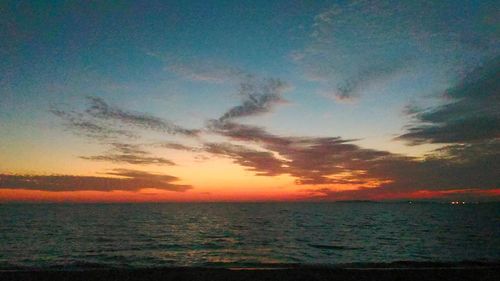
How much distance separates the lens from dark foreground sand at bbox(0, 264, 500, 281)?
15.8 meters

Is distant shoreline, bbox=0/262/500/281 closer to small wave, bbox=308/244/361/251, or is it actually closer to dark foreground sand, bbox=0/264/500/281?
dark foreground sand, bbox=0/264/500/281

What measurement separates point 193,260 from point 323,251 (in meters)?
Result: 13.4

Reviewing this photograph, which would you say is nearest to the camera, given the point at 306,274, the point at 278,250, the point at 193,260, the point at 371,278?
the point at 371,278

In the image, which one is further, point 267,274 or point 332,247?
point 332,247

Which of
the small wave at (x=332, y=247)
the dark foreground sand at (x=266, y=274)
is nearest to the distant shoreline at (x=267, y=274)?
the dark foreground sand at (x=266, y=274)

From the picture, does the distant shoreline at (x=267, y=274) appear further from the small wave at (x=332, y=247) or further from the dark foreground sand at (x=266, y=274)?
the small wave at (x=332, y=247)

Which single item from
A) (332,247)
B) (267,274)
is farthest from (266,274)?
(332,247)

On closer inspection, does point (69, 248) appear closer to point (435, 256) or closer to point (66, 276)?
point (66, 276)

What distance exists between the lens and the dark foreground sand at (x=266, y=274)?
1580 cm

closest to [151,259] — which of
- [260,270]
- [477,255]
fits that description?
[260,270]

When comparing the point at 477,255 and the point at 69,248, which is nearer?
the point at 477,255

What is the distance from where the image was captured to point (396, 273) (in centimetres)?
1680

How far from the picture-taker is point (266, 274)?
16359 mm

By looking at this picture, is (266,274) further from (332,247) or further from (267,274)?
(332,247)
